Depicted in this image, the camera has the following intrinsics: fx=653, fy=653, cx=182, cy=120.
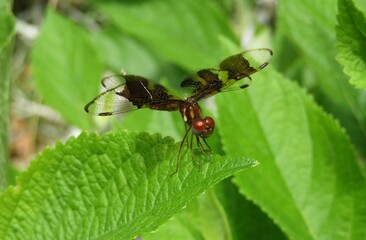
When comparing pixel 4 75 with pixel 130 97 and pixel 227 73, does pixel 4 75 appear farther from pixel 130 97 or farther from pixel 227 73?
pixel 227 73

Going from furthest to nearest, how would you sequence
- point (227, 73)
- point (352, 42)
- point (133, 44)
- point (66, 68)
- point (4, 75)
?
point (133, 44), point (66, 68), point (4, 75), point (227, 73), point (352, 42)

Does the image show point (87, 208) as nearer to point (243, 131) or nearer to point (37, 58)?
point (243, 131)

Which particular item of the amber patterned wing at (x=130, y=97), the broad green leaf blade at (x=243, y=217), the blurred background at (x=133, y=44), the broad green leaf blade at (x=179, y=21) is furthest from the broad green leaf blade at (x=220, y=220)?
the broad green leaf blade at (x=179, y=21)

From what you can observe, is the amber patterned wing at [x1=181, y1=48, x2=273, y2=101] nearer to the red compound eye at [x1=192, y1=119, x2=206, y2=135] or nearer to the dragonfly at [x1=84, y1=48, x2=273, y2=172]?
the dragonfly at [x1=84, y1=48, x2=273, y2=172]

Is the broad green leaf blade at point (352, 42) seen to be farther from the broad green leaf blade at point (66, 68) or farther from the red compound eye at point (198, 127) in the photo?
the broad green leaf blade at point (66, 68)

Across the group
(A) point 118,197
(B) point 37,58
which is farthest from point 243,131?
(B) point 37,58

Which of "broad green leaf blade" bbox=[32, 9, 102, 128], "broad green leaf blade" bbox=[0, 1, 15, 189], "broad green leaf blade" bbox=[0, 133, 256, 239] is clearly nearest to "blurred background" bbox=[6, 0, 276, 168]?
"broad green leaf blade" bbox=[32, 9, 102, 128]

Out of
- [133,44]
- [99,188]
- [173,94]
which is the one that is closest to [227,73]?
[173,94]
